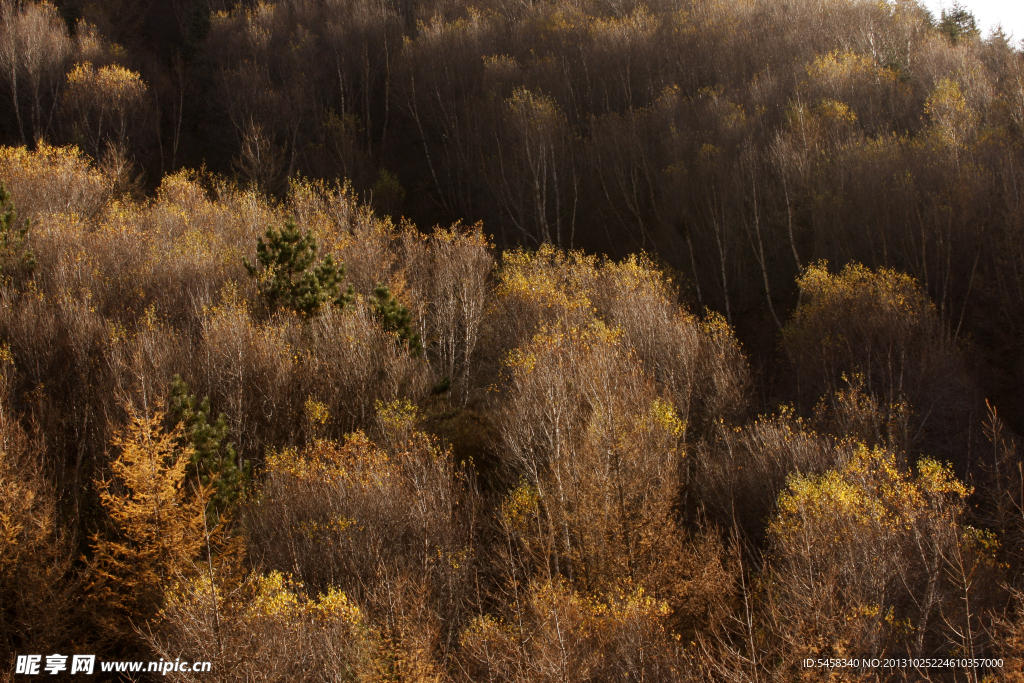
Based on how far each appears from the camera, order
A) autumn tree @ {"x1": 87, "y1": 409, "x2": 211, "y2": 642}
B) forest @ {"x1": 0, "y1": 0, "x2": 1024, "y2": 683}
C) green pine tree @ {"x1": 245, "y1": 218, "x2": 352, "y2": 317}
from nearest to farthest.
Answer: forest @ {"x1": 0, "y1": 0, "x2": 1024, "y2": 683}, autumn tree @ {"x1": 87, "y1": 409, "x2": 211, "y2": 642}, green pine tree @ {"x1": 245, "y1": 218, "x2": 352, "y2": 317}

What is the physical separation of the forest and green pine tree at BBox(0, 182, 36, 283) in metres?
0.20

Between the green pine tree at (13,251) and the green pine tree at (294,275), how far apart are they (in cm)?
959

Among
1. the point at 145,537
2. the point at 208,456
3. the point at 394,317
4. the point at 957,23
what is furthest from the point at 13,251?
the point at 957,23

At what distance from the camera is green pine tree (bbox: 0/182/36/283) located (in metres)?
27.0

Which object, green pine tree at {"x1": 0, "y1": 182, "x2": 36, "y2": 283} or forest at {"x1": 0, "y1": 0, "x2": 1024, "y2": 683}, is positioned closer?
forest at {"x1": 0, "y1": 0, "x2": 1024, "y2": 683}

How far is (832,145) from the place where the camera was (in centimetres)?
3578

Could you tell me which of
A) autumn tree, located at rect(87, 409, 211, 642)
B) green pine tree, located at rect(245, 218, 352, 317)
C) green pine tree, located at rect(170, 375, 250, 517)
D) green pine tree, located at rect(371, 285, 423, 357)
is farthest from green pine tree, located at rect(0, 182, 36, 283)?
green pine tree, located at rect(371, 285, 423, 357)

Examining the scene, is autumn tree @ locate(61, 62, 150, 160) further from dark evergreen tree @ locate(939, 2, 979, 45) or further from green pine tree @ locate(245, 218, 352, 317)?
dark evergreen tree @ locate(939, 2, 979, 45)

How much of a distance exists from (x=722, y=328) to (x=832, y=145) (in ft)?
43.9

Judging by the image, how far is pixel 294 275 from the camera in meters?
27.2

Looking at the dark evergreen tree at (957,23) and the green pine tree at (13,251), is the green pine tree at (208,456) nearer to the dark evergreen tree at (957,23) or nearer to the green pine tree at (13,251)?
the green pine tree at (13,251)

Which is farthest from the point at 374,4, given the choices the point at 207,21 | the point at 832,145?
the point at 832,145

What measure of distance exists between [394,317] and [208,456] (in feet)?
29.9

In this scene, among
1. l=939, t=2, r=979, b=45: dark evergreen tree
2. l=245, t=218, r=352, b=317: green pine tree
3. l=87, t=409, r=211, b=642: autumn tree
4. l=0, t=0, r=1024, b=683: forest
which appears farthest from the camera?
l=939, t=2, r=979, b=45: dark evergreen tree
